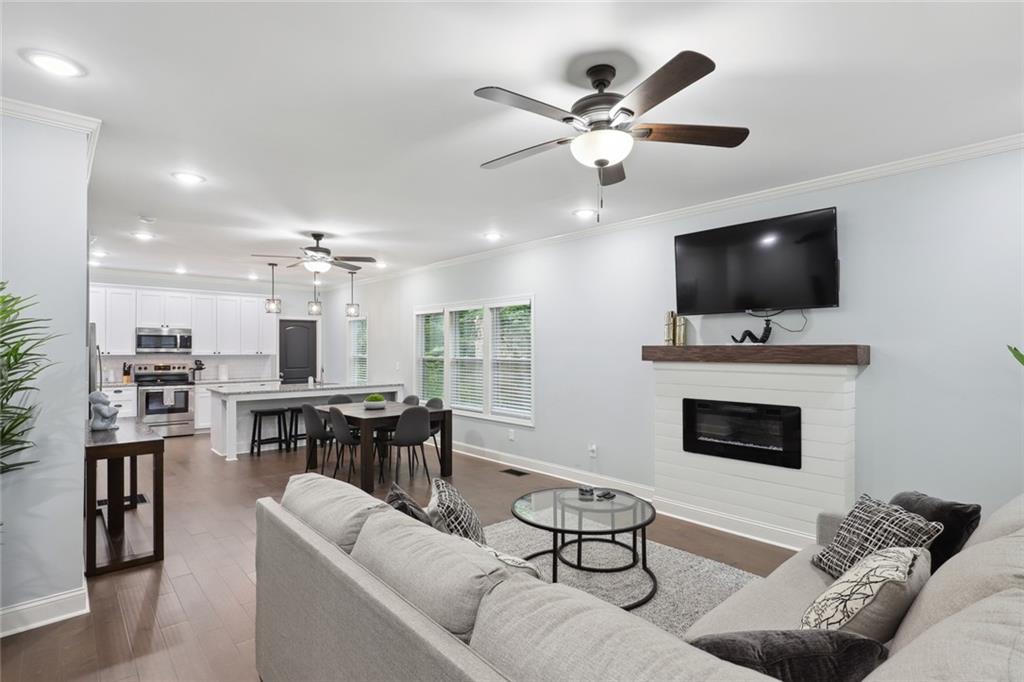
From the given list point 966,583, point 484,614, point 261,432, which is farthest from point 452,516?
point 261,432

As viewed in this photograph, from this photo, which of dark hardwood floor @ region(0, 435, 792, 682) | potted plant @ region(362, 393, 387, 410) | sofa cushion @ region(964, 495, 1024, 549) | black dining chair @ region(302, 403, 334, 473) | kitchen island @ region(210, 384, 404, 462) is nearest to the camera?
sofa cushion @ region(964, 495, 1024, 549)

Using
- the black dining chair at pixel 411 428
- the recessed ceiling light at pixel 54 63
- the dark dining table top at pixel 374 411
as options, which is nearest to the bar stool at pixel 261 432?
the dark dining table top at pixel 374 411

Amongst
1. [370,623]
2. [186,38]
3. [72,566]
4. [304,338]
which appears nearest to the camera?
[370,623]

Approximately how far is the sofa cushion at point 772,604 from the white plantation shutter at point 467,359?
5.04m

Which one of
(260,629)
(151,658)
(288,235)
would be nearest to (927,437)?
(260,629)

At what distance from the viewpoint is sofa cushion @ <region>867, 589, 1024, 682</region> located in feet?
2.53

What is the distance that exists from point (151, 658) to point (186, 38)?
2754mm

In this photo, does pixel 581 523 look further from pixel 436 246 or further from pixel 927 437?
pixel 436 246

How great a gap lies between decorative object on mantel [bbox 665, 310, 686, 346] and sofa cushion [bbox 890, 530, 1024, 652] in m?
3.19

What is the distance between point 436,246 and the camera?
6461 millimetres

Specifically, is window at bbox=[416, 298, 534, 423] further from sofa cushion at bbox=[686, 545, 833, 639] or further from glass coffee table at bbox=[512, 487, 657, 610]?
sofa cushion at bbox=[686, 545, 833, 639]

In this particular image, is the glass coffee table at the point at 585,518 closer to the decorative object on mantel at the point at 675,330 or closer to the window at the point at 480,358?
the decorative object on mantel at the point at 675,330

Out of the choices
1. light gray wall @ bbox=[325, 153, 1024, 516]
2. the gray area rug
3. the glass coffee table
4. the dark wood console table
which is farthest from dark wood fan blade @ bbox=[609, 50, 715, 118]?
the dark wood console table

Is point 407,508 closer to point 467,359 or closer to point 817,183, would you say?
point 817,183
